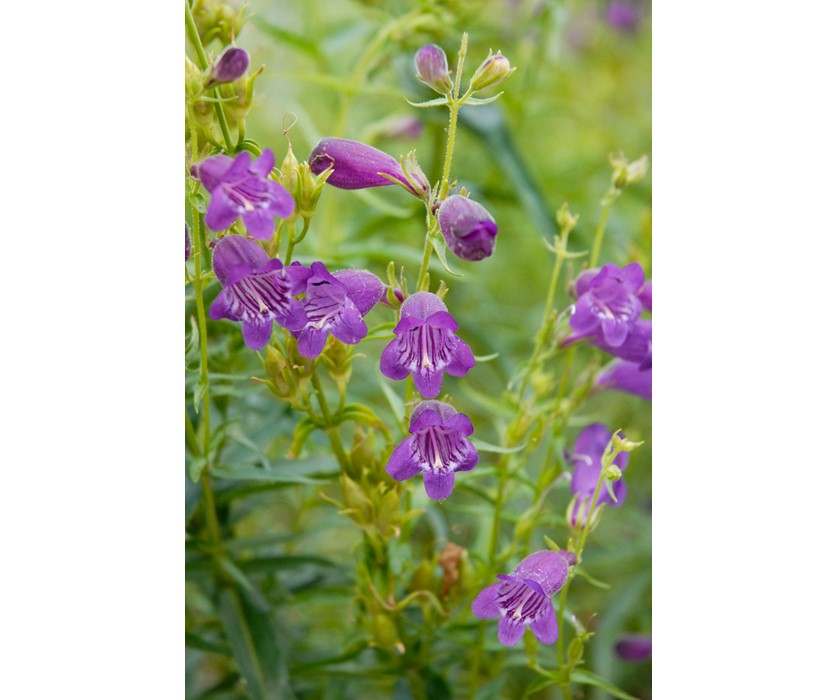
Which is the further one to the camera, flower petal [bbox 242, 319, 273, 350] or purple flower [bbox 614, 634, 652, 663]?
purple flower [bbox 614, 634, 652, 663]

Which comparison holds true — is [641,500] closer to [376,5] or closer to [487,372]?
[487,372]

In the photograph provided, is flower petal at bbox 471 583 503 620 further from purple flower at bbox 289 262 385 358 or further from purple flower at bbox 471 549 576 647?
purple flower at bbox 289 262 385 358

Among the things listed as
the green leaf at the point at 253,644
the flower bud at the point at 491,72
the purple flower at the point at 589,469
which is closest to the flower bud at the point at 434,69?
the flower bud at the point at 491,72

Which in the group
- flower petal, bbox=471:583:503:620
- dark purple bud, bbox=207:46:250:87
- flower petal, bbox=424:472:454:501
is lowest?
flower petal, bbox=471:583:503:620

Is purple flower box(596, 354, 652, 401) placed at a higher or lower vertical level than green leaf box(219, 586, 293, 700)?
higher

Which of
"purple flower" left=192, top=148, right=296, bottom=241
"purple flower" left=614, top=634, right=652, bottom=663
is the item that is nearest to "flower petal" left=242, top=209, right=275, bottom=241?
"purple flower" left=192, top=148, right=296, bottom=241

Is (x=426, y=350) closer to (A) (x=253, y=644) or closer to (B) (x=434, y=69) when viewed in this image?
(B) (x=434, y=69)

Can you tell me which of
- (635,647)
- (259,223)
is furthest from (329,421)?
(635,647)

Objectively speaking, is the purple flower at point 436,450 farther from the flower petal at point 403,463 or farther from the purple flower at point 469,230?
the purple flower at point 469,230
